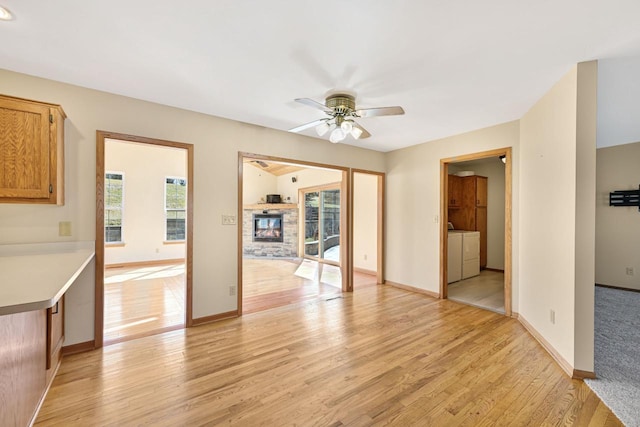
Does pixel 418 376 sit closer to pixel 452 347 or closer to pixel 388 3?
pixel 452 347

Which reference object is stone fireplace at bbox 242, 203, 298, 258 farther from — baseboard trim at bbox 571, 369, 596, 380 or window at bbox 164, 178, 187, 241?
baseboard trim at bbox 571, 369, 596, 380

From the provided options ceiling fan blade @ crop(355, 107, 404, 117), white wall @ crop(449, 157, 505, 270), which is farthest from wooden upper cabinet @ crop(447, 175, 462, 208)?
ceiling fan blade @ crop(355, 107, 404, 117)

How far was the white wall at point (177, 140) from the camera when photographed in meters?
2.35

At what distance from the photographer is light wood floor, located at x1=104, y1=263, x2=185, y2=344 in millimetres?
3049

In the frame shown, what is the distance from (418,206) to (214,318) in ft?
11.1

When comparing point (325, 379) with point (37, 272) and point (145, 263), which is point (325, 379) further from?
point (145, 263)

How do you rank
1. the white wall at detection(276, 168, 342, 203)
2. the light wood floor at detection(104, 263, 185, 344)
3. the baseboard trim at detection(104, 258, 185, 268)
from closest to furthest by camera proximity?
the light wood floor at detection(104, 263, 185, 344)
the baseboard trim at detection(104, 258, 185, 268)
the white wall at detection(276, 168, 342, 203)

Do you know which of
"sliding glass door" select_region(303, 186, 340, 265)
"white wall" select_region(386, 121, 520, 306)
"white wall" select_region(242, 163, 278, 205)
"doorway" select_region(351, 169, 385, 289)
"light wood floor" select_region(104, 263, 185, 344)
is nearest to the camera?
"light wood floor" select_region(104, 263, 185, 344)

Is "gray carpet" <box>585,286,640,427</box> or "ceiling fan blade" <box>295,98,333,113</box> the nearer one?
"gray carpet" <box>585,286,640,427</box>

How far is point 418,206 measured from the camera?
4.53 meters

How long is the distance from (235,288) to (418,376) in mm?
2229

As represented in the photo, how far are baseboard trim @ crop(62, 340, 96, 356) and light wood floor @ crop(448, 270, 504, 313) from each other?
4.40 meters

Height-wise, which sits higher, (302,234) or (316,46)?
(316,46)

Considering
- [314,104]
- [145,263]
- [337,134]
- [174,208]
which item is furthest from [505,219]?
[145,263]
